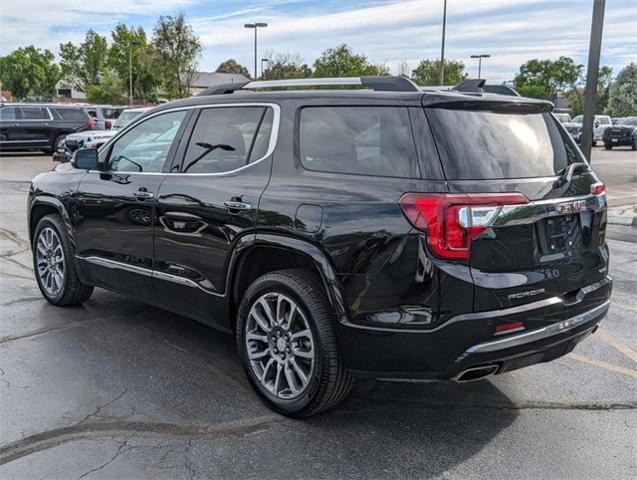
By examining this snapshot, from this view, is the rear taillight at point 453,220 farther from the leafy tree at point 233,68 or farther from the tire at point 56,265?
the leafy tree at point 233,68

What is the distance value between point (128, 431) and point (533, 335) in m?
2.18

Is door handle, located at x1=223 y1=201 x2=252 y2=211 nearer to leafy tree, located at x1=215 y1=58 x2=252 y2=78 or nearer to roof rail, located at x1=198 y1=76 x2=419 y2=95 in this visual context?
roof rail, located at x1=198 y1=76 x2=419 y2=95

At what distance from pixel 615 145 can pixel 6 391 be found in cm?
3689

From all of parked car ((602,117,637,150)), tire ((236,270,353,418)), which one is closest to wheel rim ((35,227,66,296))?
tire ((236,270,353,418))

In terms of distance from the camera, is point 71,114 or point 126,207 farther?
point 71,114

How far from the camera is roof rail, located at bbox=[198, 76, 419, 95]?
357 centimetres

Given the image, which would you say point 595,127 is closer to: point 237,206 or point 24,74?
point 237,206

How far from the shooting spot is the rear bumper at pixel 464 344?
3.05m

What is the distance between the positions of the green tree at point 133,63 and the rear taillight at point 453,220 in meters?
61.9

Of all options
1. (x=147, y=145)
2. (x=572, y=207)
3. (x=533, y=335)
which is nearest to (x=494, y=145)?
(x=572, y=207)

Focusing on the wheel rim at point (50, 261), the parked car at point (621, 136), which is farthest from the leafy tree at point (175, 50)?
the wheel rim at point (50, 261)

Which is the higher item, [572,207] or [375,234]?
[572,207]

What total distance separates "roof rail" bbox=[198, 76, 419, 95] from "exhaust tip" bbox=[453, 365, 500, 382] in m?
1.49

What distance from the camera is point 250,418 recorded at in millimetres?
3582
